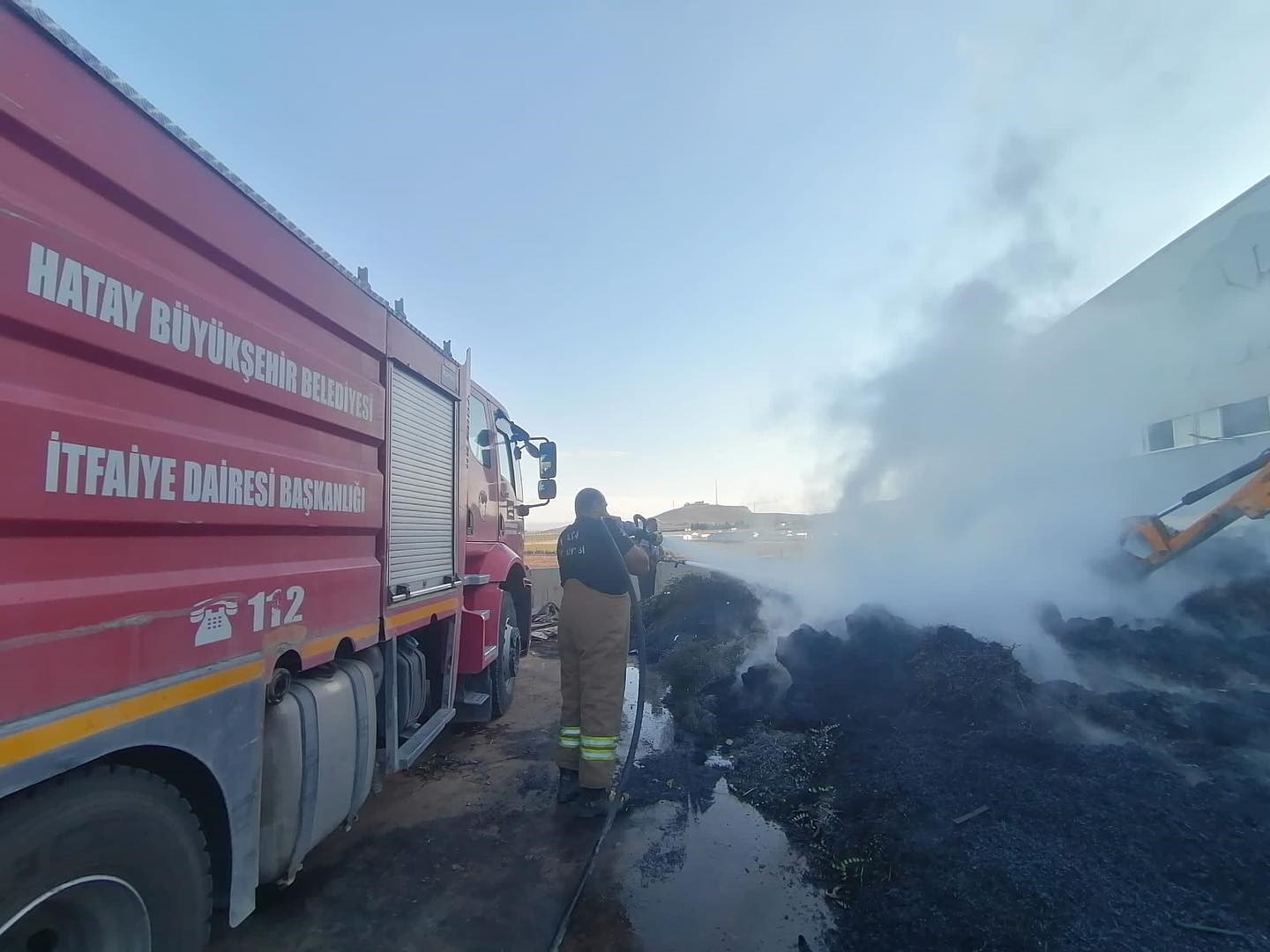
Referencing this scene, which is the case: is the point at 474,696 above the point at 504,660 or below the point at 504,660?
below

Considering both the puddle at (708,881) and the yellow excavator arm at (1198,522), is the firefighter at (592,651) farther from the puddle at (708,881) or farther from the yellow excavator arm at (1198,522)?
the yellow excavator arm at (1198,522)

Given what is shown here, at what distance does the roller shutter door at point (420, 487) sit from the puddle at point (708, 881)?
1947mm

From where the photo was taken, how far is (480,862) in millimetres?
3664

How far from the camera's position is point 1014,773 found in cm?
404

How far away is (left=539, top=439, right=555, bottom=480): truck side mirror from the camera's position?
677 centimetres

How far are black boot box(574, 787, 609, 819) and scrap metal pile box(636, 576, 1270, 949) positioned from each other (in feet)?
1.44

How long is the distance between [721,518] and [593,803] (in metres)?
49.7

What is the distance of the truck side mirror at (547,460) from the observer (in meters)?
6.77

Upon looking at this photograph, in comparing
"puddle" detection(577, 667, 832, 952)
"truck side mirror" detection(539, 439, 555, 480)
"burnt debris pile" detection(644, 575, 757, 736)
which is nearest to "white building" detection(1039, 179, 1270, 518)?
"burnt debris pile" detection(644, 575, 757, 736)

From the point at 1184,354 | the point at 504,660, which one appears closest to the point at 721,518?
the point at 1184,354

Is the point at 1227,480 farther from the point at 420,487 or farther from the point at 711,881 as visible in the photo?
the point at 420,487

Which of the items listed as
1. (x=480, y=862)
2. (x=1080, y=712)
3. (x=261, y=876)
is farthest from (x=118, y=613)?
(x=1080, y=712)

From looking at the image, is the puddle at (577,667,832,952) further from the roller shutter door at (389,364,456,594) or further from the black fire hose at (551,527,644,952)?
the roller shutter door at (389,364,456,594)

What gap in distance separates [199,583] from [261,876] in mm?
1221
